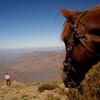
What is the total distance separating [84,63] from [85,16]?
0.65 metres

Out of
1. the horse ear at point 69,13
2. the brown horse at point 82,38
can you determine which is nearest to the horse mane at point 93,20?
the brown horse at point 82,38

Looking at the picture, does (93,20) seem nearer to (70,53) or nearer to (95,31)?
(95,31)

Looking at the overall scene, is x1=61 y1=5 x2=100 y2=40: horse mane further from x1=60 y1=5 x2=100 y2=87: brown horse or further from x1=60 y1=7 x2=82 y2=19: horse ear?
x1=60 y1=7 x2=82 y2=19: horse ear

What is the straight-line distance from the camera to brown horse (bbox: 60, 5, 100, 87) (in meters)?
3.06

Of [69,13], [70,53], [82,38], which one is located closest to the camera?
[82,38]

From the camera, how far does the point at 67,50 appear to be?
3.53 metres

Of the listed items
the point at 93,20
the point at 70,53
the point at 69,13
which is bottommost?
the point at 70,53

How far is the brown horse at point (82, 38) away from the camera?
3.06 metres

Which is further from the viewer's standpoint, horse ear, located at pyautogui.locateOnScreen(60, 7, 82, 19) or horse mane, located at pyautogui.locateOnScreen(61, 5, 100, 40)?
horse ear, located at pyautogui.locateOnScreen(60, 7, 82, 19)

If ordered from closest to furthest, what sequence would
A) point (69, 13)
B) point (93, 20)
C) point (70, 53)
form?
point (93, 20) < point (69, 13) < point (70, 53)

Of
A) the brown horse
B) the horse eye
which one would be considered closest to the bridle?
the brown horse

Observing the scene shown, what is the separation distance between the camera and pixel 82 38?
10.5ft

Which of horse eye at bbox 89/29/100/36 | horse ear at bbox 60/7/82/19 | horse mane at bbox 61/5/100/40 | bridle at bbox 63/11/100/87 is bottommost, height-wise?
bridle at bbox 63/11/100/87

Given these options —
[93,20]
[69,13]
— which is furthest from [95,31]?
[69,13]
